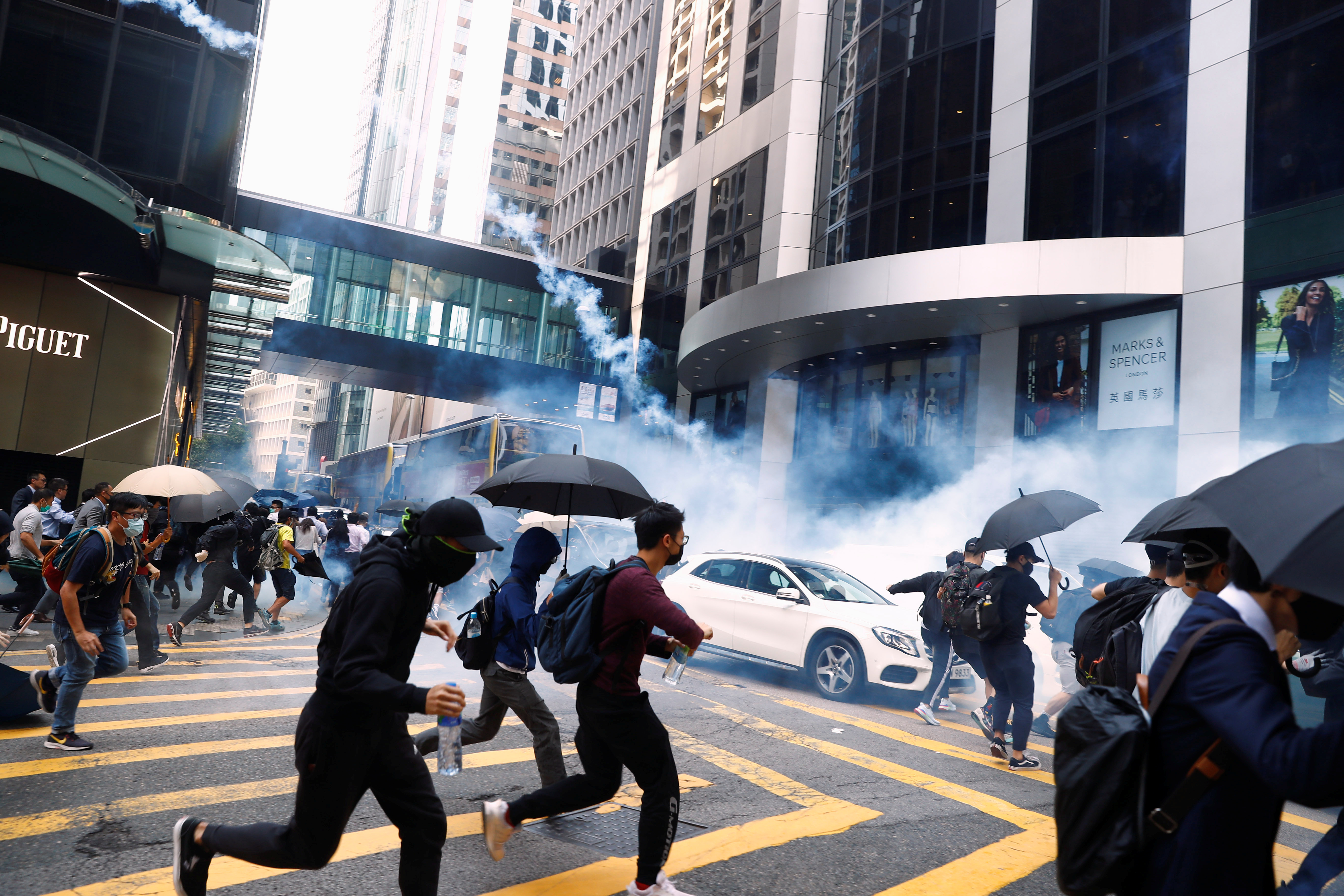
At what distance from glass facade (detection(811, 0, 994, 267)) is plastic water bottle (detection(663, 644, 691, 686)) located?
15811mm

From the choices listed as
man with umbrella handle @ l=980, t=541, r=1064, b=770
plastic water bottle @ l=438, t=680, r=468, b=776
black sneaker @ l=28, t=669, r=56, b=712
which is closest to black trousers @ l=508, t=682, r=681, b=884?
plastic water bottle @ l=438, t=680, r=468, b=776

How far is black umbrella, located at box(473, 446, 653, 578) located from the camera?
6.54m

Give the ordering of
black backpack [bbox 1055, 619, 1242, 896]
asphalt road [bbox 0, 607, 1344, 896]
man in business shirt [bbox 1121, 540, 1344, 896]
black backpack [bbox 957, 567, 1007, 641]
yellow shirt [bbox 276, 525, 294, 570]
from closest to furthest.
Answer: man in business shirt [bbox 1121, 540, 1344, 896] → black backpack [bbox 1055, 619, 1242, 896] → asphalt road [bbox 0, 607, 1344, 896] → black backpack [bbox 957, 567, 1007, 641] → yellow shirt [bbox 276, 525, 294, 570]

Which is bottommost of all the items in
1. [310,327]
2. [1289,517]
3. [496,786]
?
[496,786]

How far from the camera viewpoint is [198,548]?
11109 mm

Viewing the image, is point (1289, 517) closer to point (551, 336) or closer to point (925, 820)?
point (925, 820)

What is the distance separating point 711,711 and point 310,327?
26.2 meters

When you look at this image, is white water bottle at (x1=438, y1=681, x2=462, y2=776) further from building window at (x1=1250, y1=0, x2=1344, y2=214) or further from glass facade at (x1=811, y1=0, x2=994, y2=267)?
glass facade at (x1=811, y1=0, x2=994, y2=267)

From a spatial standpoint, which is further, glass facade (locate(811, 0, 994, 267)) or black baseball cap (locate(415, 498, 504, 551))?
glass facade (locate(811, 0, 994, 267))

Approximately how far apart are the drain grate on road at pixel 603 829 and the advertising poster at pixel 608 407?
2775 centimetres

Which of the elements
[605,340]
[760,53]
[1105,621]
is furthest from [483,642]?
[605,340]

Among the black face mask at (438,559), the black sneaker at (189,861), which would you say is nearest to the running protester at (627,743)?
the black face mask at (438,559)

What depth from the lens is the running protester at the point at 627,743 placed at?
3.72 meters

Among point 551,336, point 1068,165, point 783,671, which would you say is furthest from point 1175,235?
point 551,336
